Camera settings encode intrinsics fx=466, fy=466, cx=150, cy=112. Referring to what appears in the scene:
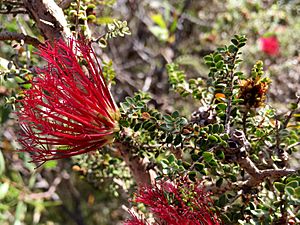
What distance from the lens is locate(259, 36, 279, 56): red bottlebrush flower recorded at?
2.41 meters

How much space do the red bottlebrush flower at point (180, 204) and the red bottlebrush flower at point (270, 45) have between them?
5.43 feet

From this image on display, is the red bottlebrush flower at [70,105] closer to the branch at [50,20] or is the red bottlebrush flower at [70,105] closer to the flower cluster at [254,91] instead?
the branch at [50,20]

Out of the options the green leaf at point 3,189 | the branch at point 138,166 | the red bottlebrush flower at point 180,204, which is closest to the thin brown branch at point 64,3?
the branch at point 138,166

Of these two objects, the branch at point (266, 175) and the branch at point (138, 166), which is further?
the branch at point (138, 166)

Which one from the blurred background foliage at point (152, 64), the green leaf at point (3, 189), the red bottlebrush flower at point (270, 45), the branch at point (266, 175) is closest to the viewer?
the branch at point (266, 175)

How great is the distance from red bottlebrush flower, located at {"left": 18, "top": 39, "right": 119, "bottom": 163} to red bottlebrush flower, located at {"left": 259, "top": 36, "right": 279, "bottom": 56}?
160 cm

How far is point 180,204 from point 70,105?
0.30m

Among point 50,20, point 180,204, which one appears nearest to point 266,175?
point 180,204

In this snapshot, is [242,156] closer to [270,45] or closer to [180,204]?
[180,204]

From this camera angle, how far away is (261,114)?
3.23 ft

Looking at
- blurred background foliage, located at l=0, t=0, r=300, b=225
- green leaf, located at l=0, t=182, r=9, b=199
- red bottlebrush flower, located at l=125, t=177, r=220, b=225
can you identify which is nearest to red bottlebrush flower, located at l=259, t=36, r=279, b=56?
blurred background foliage, located at l=0, t=0, r=300, b=225

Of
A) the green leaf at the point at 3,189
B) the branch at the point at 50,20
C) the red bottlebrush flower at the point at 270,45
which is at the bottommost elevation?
the red bottlebrush flower at the point at 270,45

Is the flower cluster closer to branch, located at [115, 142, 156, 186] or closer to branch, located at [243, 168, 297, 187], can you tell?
branch, located at [243, 168, 297, 187]

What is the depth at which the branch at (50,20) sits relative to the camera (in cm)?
94
